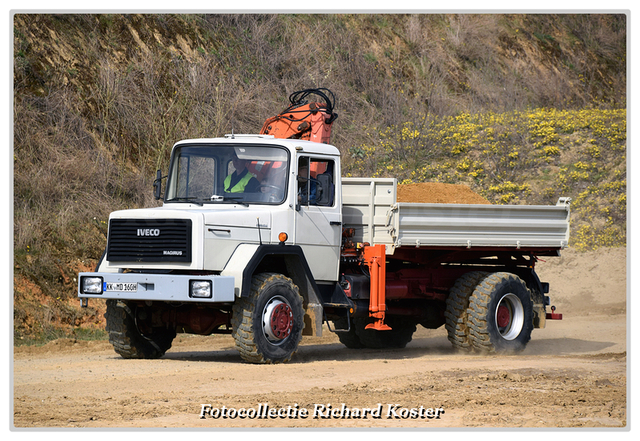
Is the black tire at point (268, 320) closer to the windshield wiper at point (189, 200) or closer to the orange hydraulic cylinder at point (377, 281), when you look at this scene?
the windshield wiper at point (189, 200)

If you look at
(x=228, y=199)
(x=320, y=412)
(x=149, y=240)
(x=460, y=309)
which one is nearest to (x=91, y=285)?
(x=149, y=240)

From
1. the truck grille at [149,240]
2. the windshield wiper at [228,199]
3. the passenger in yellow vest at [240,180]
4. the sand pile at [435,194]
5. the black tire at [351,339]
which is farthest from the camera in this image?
the black tire at [351,339]

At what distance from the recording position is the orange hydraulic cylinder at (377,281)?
12398 millimetres

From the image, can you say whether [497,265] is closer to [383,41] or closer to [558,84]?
[383,41]

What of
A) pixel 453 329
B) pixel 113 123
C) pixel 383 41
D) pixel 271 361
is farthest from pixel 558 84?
pixel 271 361

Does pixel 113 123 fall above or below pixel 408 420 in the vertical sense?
above

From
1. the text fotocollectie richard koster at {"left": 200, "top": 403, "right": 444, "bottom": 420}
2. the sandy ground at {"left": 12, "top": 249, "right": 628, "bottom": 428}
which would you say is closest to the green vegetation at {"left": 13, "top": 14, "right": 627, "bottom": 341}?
the sandy ground at {"left": 12, "top": 249, "right": 628, "bottom": 428}

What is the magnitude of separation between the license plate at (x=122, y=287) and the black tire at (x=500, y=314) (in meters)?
5.69

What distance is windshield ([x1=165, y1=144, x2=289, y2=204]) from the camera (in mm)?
11398

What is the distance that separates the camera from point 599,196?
92.3 ft

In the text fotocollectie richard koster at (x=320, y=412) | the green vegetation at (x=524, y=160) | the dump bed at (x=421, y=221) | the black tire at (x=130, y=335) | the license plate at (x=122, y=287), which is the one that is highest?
the green vegetation at (x=524, y=160)

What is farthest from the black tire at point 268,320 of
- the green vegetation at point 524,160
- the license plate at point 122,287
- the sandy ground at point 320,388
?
the green vegetation at point 524,160

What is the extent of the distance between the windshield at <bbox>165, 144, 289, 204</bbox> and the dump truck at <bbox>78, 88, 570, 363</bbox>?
17 mm

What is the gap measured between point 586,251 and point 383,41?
38.3 feet
